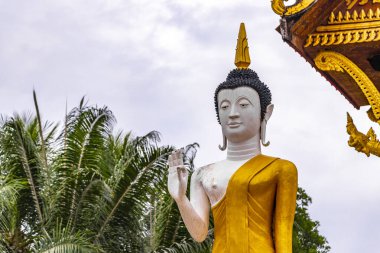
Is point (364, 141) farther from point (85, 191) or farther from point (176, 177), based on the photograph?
point (85, 191)

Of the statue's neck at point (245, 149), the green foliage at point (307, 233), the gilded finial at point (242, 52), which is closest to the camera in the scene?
the statue's neck at point (245, 149)

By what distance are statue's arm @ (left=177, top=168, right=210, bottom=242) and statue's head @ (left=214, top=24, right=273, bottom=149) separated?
0.41 meters

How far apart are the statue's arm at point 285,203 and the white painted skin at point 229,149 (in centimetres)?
33

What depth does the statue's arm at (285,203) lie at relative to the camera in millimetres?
8203

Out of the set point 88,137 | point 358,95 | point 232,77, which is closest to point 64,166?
point 88,137

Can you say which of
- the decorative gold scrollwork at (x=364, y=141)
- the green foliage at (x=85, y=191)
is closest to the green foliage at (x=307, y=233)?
the green foliage at (x=85, y=191)

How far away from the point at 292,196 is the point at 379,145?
2.21 m

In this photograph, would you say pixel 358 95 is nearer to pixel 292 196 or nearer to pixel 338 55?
pixel 338 55

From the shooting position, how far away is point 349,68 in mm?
10180

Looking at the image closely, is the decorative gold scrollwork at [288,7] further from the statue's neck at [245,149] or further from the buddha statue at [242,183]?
the statue's neck at [245,149]

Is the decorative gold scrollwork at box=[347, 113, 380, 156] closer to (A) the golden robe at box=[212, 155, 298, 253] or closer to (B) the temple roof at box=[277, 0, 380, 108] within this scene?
(B) the temple roof at box=[277, 0, 380, 108]

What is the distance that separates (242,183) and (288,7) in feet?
7.22

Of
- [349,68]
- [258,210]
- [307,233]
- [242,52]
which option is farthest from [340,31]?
[307,233]

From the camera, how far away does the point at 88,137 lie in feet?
65.7
